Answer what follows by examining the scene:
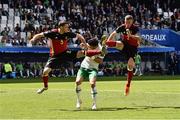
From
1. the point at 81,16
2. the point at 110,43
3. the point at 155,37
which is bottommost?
the point at 155,37

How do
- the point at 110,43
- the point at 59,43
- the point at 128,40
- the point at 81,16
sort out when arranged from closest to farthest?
the point at 59,43 → the point at 110,43 → the point at 128,40 → the point at 81,16

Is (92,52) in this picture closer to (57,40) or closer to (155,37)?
(57,40)

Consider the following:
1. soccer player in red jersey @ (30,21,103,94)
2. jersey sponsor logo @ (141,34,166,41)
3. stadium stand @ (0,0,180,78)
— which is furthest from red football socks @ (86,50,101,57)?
jersey sponsor logo @ (141,34,166,41)

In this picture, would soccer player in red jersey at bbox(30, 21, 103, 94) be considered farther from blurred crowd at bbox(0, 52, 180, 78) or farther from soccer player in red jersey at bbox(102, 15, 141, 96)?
blurred crowd at bbox(0, 52, 180, 78)

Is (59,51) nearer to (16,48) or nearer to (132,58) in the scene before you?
(132,58)

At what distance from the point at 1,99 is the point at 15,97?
3.49 feet

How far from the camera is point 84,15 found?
184ft

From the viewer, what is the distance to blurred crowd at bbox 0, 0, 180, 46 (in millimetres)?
50250

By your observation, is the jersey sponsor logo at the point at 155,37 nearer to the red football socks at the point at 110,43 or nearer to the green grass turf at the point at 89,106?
the green grass turf at the point at 89,106

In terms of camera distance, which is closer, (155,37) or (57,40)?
(57,40)

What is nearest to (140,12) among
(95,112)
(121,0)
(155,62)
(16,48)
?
(121,0)

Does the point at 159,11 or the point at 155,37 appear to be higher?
the point at 159,11

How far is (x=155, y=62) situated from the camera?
183 ft

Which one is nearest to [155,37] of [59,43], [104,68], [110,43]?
[104,68]
